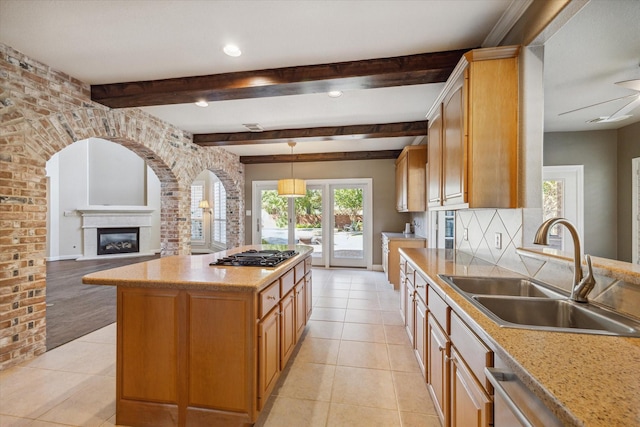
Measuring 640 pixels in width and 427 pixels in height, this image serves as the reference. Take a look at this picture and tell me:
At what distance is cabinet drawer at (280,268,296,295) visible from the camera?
2.18m

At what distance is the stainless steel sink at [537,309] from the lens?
105 cm

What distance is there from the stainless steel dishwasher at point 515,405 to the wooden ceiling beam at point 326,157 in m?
5.49

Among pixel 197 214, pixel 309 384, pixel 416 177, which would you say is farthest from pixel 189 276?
pixel 197 214

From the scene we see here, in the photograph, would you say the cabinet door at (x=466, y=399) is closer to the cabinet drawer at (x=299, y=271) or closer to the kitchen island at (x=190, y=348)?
the kitchen island at (x=190, y=348)

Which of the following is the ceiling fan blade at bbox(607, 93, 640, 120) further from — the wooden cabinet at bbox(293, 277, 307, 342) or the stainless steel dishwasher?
the wooden cabinet at bbox(293, 277, 307, 342)

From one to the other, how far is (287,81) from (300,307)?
6.96 feet

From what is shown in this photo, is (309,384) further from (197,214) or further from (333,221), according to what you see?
(197,214)

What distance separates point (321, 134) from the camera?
4.43 m

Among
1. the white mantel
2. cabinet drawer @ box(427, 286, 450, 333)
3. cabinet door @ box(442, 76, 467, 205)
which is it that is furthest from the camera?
the white mantel

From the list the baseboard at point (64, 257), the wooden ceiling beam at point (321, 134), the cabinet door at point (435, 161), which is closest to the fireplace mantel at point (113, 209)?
the baseboard at point (64, 257)

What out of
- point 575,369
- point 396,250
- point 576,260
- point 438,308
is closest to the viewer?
point 575,369

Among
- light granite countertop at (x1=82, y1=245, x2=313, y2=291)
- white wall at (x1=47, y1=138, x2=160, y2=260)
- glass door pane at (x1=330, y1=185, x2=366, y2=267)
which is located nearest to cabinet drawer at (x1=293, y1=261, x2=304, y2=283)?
light granite countertop at (x1=82, y1=245, x2=313, y2=291)

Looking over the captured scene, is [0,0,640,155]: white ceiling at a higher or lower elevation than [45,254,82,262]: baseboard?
higher

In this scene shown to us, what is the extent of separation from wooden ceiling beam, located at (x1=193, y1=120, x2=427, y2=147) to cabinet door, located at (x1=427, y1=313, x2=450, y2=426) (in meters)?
3.03
